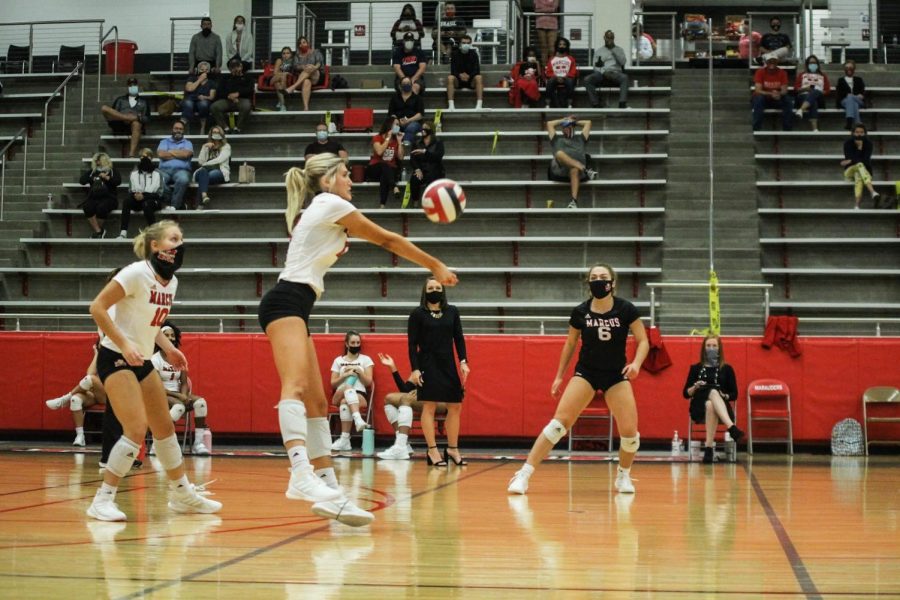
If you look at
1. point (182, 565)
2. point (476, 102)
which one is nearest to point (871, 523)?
point (182, 565)

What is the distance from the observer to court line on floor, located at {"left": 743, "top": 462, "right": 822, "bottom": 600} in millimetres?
4963

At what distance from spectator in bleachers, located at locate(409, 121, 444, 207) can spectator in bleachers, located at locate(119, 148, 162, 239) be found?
468 cm

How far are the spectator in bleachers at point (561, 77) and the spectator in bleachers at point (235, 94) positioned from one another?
20.0ft

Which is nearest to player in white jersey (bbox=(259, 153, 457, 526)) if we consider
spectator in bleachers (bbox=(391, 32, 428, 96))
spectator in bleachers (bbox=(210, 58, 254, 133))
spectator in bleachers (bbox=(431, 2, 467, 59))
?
spectator in bleachers (bbox=(391, 32, 428, 96))

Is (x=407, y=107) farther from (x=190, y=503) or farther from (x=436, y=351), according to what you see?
(x=190, y=503)

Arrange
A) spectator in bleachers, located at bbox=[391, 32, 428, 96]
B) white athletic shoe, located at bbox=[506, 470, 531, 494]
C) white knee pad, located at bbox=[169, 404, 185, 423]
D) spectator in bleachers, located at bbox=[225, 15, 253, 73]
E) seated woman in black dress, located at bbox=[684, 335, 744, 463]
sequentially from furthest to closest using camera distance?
1. spectator in bleachers, located at bbox=[225, 15, 253, 73]
2. spectator in bleachers, located at bbox=[391, 32, 428, 96]
3. white knee pad, located at bbox=[169, 404, 185, 423]
4. seated woman in black dress, located at bbox=[684, 335, 744, 463]
5. white athletic shoe, located at bbox=[506, 470, 531, 494]

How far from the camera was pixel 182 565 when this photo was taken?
5.53 metres

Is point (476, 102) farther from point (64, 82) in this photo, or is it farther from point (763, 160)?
point (64, 82)

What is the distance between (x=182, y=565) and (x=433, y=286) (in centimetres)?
783

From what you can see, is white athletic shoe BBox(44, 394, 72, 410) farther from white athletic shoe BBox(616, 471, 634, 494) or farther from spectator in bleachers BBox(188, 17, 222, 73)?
spectator in bleachers BBox(188, 17, 222, 73)

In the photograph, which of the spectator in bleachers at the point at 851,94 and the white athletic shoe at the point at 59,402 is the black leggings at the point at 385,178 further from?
the spectator in bleachers at the point at 851,94

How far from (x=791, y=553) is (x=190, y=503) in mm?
4065

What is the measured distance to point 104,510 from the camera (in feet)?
24.3

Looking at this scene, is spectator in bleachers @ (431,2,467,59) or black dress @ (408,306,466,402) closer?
black dress @ (408,306,466,402)
